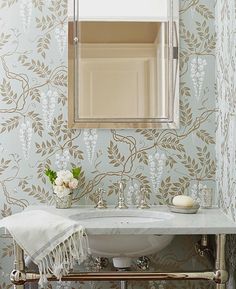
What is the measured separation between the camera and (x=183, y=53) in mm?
2707

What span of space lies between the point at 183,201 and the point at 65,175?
0.54 meters

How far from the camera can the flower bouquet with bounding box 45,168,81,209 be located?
259 centimetres

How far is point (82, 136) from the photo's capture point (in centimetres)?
271

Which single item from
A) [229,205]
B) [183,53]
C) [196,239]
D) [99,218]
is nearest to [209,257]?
[196,239]

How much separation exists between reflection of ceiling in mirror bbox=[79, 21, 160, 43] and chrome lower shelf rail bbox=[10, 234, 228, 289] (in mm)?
1011

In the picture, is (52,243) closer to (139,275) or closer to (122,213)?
(139,275)

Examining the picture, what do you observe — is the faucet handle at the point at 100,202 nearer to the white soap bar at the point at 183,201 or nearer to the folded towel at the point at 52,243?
the white soap bar at the point at 183,201

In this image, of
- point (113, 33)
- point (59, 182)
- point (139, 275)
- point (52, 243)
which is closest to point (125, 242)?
point (139, 275)

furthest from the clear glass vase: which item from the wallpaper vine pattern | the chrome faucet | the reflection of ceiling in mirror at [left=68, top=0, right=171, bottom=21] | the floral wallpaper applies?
the reflection of ceiling in mirror at [left=68, top=0, right=171, bottom=21]

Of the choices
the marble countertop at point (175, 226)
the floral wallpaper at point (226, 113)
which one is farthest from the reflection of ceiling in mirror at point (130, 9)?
the marble countertop at point (175, 226)

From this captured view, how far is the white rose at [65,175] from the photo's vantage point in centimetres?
259

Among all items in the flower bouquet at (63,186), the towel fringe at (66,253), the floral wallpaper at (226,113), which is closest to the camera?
the towel fringe at (66,253)

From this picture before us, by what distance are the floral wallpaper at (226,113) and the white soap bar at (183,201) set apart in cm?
16

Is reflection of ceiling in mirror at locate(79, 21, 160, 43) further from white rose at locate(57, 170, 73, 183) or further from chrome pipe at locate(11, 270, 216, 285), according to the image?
chrome pipe at locate(11, 270, 216, 285)
